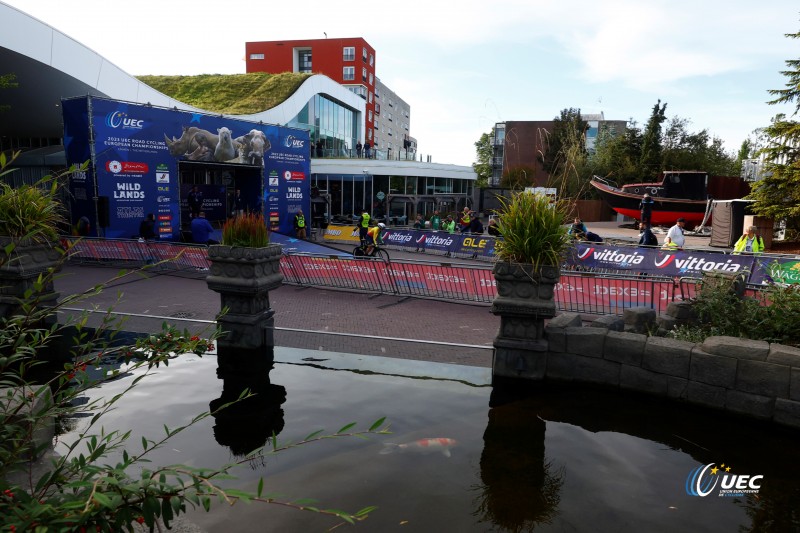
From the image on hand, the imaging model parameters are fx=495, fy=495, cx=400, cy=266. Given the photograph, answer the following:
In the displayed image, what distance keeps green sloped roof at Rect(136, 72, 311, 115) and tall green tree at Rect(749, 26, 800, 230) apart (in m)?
29.7

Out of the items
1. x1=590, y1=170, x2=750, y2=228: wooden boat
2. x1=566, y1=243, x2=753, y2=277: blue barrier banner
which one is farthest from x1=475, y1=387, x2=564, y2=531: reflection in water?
x1=590, y1=170, x2=750, y2=228: wooden boat

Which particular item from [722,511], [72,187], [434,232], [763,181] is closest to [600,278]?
[722,511]

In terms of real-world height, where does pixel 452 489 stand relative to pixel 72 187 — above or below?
below

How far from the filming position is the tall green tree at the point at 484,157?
270ft

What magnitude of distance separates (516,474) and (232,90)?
41450mm

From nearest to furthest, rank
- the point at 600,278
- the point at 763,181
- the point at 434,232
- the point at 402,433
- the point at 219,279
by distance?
1. the point at 402,433
2. the point at 219,279
3. the point at 600,278
4. the point at 763,181
5. the point at 434,232


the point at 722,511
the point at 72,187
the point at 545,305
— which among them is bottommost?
the point at 722,511

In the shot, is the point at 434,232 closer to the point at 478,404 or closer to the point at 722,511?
the point at 478,404

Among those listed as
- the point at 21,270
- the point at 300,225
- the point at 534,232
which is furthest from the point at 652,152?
the point at 21,270

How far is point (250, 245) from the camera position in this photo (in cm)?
702

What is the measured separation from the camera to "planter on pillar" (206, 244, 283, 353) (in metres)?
6.84

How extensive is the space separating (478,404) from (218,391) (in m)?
3.12

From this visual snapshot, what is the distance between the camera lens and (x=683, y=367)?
570 cm

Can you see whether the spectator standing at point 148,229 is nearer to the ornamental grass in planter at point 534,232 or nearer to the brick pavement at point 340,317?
the brick pavement at point 340,317
